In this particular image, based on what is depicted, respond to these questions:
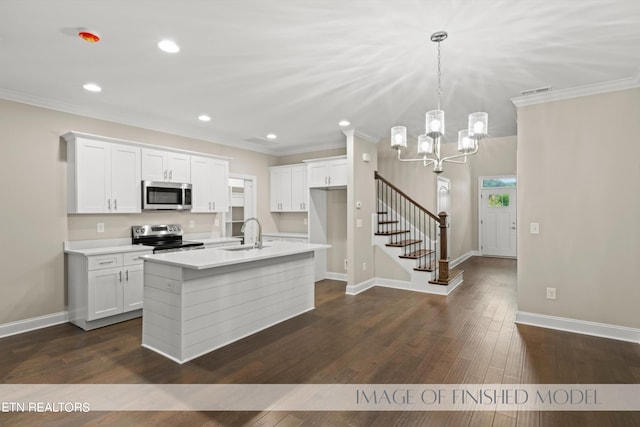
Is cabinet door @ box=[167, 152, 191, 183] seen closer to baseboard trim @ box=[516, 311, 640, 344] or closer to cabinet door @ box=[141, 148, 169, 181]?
cabinet door @ box=[141, 148, 169, 181]

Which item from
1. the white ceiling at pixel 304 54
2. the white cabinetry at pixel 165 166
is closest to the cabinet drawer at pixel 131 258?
the white cabinetry at pixel 165 166

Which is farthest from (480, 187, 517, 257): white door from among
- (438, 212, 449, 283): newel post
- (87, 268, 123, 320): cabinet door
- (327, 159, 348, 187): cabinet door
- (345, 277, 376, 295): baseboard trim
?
(87, 268, 123, 320): cabinet door

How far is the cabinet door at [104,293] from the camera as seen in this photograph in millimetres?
3633

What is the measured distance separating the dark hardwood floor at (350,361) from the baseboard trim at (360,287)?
105cm

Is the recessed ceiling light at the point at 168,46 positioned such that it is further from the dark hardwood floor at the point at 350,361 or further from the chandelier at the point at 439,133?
the dark hardwood floor at the point at 350,361

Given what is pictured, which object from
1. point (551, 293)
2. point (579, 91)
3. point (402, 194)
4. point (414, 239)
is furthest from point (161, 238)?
point (579, 91)

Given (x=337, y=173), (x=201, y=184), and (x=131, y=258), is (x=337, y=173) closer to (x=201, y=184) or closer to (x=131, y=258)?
(x=201, y=184)

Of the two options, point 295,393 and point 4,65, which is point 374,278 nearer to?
point 295,393

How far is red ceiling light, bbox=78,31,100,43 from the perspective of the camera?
93.0 inches

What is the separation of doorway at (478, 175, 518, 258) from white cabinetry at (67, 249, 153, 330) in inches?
352

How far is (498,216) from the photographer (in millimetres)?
9078

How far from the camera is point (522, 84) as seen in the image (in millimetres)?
3369

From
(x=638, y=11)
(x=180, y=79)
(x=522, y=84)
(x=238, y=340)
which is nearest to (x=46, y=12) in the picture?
(x=180, y=79)

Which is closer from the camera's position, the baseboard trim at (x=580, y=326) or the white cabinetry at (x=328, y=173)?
the baseboard trim at (x=580, y=326)
